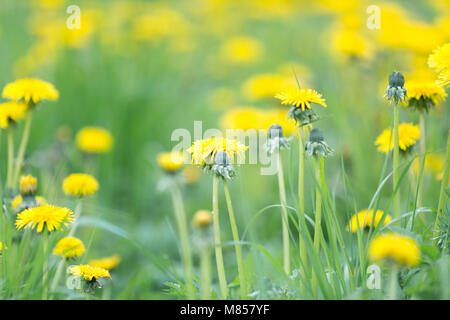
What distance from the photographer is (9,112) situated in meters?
1.73

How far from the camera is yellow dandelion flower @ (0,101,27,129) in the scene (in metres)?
1.72

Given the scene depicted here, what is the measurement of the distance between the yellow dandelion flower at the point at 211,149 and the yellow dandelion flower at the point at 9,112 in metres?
0.78

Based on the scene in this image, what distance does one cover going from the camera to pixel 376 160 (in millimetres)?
2896

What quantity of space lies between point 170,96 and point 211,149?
8.85 feet

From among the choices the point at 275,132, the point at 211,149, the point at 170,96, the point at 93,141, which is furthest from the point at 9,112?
the point at 170,96

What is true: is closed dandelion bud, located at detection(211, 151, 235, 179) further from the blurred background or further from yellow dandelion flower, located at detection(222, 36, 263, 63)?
yellow dandelion flower, located at detection(222, 36, 263, 63)

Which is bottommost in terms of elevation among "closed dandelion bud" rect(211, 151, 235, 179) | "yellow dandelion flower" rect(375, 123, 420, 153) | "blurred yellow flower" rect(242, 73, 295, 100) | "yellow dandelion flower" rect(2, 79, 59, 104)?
"closed dandelion bud" rect(211, 151, 235, 179)

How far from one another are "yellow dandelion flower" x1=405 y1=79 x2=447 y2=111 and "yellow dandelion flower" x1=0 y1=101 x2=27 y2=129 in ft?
4.26

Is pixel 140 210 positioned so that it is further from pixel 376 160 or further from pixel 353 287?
pixel 353 287

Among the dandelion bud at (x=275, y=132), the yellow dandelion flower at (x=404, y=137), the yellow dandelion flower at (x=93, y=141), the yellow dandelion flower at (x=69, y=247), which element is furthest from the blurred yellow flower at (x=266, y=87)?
the yellow dandelion flower at (x=69, y=247)

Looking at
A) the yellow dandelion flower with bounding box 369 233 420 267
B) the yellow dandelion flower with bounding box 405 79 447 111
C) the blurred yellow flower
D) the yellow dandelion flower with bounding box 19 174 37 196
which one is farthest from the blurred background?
the yellow dandelion flower with bounding box 369 233 420 267

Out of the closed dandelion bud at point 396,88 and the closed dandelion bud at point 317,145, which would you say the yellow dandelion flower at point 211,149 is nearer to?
the closed dandelion bud at point 317,145

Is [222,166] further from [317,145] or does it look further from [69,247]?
[69,247]
